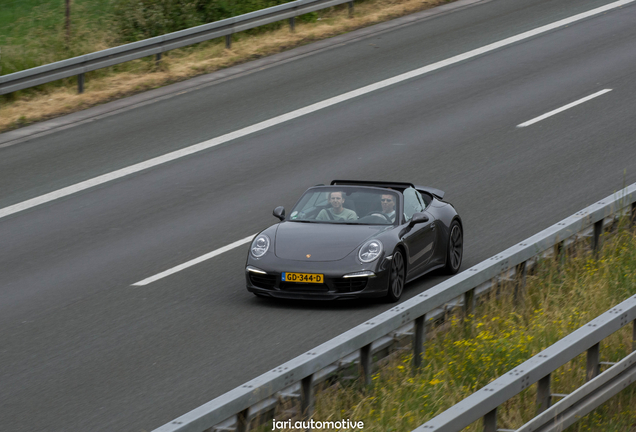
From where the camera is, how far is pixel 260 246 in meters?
10.7

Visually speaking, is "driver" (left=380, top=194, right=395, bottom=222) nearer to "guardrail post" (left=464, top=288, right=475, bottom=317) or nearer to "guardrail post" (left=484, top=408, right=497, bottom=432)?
"guardrail post" (left=464, top=288, right=475, bottom=317)

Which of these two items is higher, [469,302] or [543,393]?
[543,393]

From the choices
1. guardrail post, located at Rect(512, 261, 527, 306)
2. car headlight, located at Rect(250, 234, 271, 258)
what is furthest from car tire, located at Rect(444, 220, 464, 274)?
car headlight, located at Rect(250, 234, 271, 258)

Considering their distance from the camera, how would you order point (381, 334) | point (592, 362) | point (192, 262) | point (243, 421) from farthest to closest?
point (192, 262) < point (381, 334) < point (592, 362) < point (243, 421)

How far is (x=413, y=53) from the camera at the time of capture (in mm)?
22297

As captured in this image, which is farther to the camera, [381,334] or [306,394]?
[381,334]

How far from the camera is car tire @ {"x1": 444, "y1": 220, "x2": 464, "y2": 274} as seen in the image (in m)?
11.7

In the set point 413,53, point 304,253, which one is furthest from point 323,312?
point 413,53

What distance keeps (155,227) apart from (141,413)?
20.1ft

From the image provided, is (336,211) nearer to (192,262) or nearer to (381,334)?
(192,262)

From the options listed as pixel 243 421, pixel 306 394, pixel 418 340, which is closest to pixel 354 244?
pixel 418 340

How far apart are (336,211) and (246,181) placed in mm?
4329

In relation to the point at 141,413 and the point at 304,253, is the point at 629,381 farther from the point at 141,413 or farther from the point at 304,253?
the point at 304,253

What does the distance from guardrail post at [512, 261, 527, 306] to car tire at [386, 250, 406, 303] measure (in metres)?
1.47
